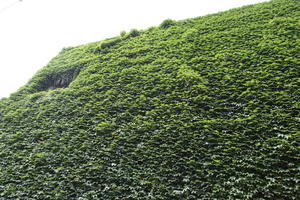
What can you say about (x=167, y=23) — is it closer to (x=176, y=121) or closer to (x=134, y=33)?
(x=134, y=33)

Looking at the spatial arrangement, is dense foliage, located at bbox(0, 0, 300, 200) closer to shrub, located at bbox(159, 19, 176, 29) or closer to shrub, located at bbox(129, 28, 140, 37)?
shrub, located at bbox(159, 19, 176, 29)

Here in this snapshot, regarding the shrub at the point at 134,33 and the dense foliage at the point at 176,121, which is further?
the shrub at the point at 134,33

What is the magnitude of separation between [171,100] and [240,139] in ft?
10.9

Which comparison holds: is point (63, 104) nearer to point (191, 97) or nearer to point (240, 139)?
point (191, 97)

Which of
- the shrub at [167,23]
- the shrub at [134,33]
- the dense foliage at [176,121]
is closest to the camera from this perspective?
the dense foliage at [176,121]

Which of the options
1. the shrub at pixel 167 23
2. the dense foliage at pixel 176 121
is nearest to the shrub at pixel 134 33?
the shrub at pixel 167 23

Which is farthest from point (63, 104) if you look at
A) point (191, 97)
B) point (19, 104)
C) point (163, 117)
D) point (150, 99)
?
point (191, 97)

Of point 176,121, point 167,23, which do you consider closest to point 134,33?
point 167,23

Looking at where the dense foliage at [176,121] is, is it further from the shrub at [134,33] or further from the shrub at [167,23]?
the shrub at [134,33]

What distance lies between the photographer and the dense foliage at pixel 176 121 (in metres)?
5.76

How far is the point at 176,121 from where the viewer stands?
7.63 metres

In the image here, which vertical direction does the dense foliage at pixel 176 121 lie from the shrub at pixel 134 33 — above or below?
below

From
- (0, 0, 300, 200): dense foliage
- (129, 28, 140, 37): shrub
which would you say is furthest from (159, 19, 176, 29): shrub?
(129, 28, 140, 37): shrub

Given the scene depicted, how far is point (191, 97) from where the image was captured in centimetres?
834
